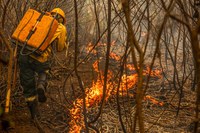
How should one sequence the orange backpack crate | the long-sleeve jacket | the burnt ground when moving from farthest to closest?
the long-sleeve jacket → the burnt ground → the orange backpack crate

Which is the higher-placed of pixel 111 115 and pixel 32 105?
pixel 32 105

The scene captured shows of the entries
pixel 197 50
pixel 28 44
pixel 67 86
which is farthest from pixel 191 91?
pixel 197 50

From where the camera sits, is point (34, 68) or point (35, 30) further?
point (34, 68)

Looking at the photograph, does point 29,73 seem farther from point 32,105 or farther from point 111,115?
point 111,115

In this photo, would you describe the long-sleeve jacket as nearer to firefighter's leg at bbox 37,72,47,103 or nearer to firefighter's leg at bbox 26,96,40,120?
firefighter's leg at bbox 37,72,47,103

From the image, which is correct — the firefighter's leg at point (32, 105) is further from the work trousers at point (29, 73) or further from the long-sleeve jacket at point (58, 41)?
the long-sleeve jacket at point (58, 41)

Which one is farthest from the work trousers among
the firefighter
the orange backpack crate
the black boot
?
the orange backpack crate

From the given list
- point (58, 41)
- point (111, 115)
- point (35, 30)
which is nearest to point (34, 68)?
point (58, 41)

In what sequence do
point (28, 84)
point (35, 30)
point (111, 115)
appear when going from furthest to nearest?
1. point (111, 115)
2. point (28, 84)
3. point (35, 30)

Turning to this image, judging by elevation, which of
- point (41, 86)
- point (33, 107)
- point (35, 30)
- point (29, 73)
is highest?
point (35, 30)

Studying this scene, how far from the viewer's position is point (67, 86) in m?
6.20

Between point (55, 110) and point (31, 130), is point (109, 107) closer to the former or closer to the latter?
point (55, 110)

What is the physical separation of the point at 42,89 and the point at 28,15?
115 centimetres

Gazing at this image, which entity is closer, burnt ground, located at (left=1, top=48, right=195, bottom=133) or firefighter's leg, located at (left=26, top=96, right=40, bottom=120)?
burnt ground, located at (left=1, top=48, right=195, bottom=133)
